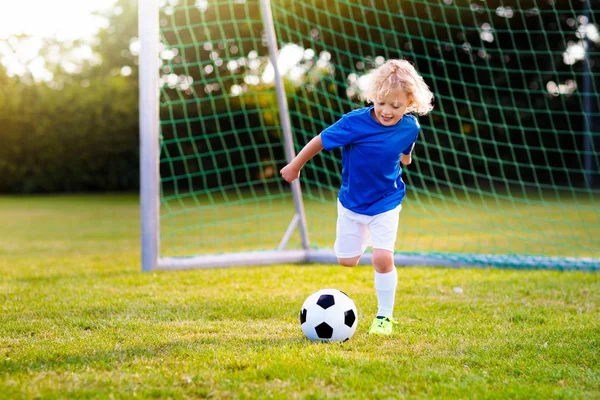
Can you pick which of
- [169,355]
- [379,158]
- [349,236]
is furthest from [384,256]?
[169,355]

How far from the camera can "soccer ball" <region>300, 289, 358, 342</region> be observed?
3.16 meters

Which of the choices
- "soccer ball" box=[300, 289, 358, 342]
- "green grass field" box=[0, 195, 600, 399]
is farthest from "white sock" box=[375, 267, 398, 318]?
"soccer ball" box=[300, 289, 358, 342]

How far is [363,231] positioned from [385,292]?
0.33 metres

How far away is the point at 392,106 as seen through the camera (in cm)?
334

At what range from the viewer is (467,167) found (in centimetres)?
1523

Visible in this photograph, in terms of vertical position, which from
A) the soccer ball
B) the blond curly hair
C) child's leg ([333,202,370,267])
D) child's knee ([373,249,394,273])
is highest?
the blond curly hair

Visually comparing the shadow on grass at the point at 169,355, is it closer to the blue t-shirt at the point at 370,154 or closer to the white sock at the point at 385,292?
the white sock at the point at 385,292

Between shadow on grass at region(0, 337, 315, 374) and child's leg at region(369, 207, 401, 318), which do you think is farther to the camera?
child's leg at region(369, 207, 401, 318)

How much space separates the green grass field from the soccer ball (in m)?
0.07

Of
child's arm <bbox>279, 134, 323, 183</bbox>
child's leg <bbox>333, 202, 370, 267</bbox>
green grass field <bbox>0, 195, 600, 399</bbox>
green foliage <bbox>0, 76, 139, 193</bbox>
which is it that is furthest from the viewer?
green foliage <bbox>0, 76, 139, 193</bbox>

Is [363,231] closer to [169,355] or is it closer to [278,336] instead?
[278,336]

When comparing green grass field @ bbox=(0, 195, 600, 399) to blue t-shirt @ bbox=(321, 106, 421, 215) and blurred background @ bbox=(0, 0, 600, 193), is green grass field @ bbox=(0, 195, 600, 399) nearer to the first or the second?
blue t-shirt @ bbox=(321, 106, 421, 215)

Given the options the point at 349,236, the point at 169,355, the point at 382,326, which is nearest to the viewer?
the point at 169,355

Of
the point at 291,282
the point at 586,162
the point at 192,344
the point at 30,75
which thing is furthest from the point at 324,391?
the point at 30,75
